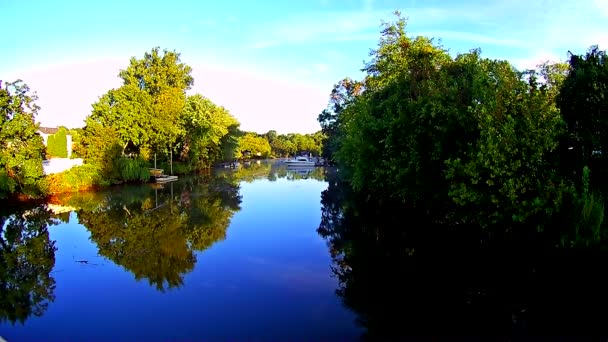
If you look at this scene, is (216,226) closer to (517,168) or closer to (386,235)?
(386,235)

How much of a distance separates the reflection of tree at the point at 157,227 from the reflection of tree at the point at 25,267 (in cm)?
164

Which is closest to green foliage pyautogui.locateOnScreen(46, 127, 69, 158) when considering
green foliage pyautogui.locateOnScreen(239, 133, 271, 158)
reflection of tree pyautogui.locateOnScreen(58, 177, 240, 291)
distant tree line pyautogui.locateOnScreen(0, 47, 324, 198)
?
distant tree line pyautogui.locateOnScreen(0, 47, 324, 198)

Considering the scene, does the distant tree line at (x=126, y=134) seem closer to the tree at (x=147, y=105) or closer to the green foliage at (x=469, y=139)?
the tree at (x=147, y=105)

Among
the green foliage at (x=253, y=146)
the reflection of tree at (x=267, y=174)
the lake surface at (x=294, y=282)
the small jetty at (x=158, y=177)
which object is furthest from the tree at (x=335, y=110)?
the green foliage at (x=253, y=146)

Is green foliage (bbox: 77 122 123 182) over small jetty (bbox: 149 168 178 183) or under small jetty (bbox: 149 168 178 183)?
over

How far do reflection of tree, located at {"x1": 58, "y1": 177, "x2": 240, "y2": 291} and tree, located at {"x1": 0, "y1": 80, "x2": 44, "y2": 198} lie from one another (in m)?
2.64

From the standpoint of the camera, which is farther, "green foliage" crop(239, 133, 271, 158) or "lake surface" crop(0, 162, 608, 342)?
"green foliage" crop(239, 133, 271, 158)

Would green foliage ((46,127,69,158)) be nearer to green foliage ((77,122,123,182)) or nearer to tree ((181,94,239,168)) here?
green foliage ((77,122,123,182))

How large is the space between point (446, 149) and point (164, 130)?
34.4m

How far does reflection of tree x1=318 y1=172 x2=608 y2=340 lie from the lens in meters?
7.52

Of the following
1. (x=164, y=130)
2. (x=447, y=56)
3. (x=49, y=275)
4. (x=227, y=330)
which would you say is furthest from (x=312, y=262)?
(x=164, y=130)

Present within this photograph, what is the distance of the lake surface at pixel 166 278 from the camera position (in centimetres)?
754

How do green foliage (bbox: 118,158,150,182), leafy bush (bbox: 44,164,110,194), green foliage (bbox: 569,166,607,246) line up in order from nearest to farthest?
green foliage (bbox: 569,166,607,246) < leafy bush (bbox: 44,164,110,194) < green foliage (bbox: 118,158,150,182)

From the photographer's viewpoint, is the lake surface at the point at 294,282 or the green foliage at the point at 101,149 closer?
the lake surface at the point at 294,282
